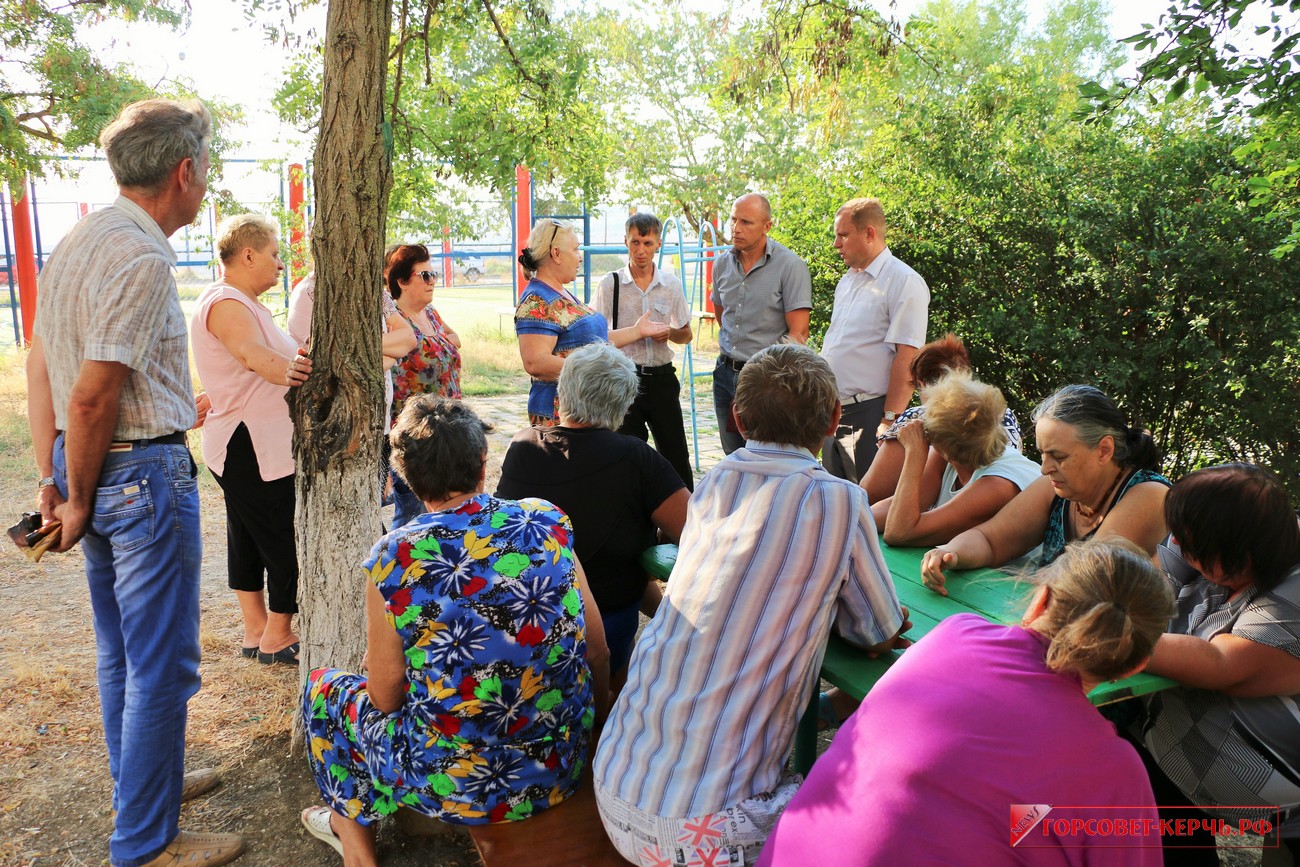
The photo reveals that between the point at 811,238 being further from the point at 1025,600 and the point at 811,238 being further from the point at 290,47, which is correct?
the point at 1025,600

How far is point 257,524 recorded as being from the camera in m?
3.54

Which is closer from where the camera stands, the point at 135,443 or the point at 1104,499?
the point at 135,443

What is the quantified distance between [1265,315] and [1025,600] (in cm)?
336

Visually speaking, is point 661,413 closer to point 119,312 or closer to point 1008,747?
point 119,312

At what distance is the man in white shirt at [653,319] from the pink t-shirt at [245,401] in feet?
5.97

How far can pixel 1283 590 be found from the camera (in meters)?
1.90

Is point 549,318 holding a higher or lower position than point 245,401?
higher

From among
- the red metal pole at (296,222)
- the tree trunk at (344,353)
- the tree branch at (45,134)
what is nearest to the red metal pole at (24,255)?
the red metal pole at (296,222)

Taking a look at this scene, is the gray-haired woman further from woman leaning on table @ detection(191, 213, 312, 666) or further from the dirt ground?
woman leaning on table @ detection(191, 213, 312, 666)

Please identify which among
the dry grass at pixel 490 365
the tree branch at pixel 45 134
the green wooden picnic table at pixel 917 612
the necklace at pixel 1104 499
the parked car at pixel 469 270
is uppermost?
the tree branch at pixel 45 134

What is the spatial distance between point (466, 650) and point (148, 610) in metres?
0.90

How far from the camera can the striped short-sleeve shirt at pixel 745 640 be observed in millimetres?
1856

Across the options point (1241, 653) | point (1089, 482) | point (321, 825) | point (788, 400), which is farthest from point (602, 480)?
point (1241, 653)

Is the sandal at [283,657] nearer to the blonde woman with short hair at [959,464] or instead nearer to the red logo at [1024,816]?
the blonde woman with short hair at [959,464]
